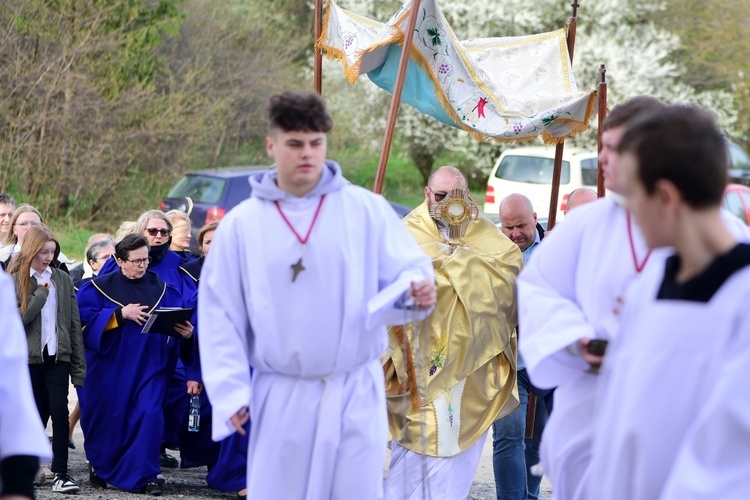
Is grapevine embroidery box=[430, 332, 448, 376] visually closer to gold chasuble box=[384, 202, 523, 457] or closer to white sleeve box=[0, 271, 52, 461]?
gold chasuble box=[384, 202, 523, 457]

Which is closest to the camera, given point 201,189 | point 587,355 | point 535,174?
point 587,355

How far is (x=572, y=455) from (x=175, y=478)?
4.68m

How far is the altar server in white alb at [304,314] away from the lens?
15.0ft

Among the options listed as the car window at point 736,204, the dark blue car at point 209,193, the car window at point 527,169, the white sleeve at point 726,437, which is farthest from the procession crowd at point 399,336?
the car window at point 527,169

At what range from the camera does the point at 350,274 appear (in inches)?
181

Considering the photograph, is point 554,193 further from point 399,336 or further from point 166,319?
point 166,319

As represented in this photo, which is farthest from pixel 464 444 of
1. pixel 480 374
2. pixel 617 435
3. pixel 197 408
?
pixel 617 435

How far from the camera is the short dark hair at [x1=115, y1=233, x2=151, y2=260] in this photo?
304 inches

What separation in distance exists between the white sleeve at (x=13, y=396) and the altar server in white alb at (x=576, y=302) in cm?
171

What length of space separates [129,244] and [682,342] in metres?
5.33

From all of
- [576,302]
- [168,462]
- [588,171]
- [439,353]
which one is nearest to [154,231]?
[168,462]

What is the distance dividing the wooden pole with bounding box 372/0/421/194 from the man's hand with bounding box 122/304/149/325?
73.3 inches

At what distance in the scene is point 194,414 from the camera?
7.98 metres

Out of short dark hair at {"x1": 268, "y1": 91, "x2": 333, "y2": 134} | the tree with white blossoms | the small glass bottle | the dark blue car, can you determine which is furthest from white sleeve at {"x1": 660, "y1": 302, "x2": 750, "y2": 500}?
the tree with white blossoms
